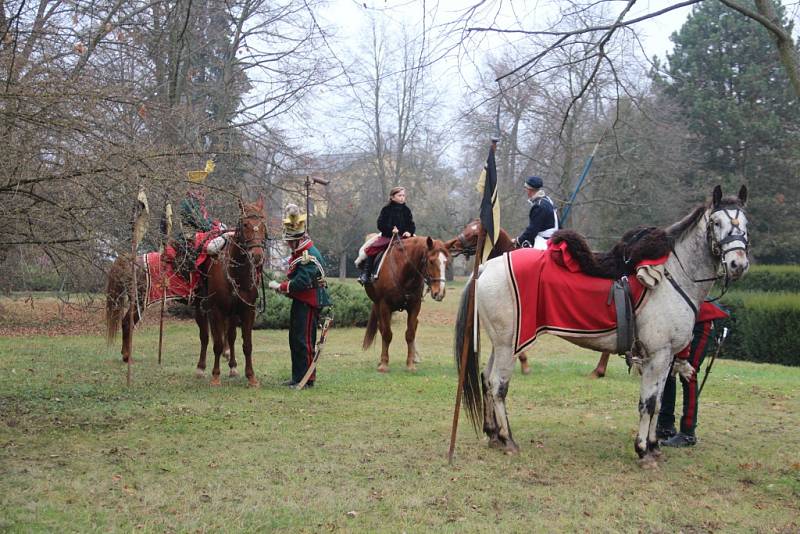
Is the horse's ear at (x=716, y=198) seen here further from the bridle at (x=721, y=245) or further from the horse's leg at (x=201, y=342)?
the horse's leg at (x=201, y=342)

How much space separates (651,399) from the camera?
6.66 m

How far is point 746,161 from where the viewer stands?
114ft

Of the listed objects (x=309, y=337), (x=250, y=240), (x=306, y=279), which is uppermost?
(x=250, y=240)

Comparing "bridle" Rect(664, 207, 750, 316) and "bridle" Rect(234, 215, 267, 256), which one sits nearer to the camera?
"bridle" Rect(664, 207, 750, 316)

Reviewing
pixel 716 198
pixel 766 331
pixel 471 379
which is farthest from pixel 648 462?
pixel 766 331

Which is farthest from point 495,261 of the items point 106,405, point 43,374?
point 43,374

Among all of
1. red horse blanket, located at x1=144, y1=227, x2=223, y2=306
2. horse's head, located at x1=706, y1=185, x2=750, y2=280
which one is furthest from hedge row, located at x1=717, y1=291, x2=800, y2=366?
red horse blanket, located at x1=144, y1=227, x2=223, y2=306

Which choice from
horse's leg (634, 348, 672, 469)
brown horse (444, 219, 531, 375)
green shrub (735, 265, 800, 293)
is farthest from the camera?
green shrub (735, 265, 800, 293)

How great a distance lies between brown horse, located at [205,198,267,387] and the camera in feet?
30.0

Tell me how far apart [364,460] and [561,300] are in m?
2.19

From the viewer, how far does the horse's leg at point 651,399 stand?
665cm

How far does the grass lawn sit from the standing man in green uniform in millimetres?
549

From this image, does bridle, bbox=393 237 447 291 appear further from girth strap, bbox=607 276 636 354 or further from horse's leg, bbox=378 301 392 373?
girth strap, bbox=607 276 636 354

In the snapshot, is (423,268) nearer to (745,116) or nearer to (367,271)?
(367,271)
